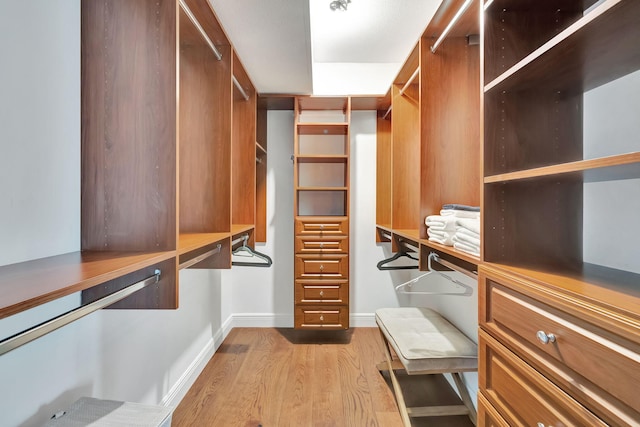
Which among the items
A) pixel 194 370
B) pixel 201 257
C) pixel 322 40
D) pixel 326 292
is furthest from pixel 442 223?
pixel 322 40

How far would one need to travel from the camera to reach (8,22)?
32.5 inches

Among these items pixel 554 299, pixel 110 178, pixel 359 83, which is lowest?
pixel 554 299

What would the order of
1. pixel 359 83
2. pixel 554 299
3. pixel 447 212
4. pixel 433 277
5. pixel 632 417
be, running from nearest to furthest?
pixel 632 417
pixel 554 299
pixel 447 212
pixel 433 277
pixel 359 83

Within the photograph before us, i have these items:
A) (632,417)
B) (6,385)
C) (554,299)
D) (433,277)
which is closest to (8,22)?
(6,385)

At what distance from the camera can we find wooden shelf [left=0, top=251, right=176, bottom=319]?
0.53 metres

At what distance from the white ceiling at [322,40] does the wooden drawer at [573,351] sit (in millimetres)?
1489

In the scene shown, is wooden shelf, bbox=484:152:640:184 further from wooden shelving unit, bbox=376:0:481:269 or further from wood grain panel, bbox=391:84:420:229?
wood grain panel, bbox=391:84:420:229

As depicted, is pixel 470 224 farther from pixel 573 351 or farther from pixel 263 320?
pixel 263 320

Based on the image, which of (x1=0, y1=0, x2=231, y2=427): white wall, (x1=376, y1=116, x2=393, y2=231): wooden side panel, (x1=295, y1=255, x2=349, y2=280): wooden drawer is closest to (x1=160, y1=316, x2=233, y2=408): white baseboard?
(x1=0, y1=0, x2=231, y2=427): white wall

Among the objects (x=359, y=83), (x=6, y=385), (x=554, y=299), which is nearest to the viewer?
(x=554, y=299)

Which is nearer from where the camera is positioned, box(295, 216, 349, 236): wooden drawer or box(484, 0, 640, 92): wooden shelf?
box(484, 0, 640, 92): wooden shelf

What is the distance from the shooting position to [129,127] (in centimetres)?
106

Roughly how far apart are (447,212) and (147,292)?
1302 millimetres

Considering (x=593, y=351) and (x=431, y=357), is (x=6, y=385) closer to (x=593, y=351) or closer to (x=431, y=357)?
(x=593, y=351)
